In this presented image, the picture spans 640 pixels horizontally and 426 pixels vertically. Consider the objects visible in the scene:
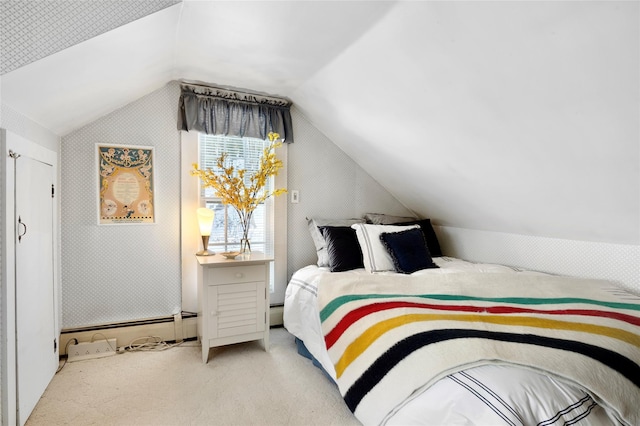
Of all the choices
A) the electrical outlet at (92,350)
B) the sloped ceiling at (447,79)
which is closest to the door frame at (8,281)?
the sloped ceiling at (447,79)

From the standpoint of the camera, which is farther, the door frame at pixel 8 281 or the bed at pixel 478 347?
the door frame at pixel 8 281

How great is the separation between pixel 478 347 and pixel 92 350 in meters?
2.70

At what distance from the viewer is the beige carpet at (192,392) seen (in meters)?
1.77

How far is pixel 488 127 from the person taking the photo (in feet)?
6.23

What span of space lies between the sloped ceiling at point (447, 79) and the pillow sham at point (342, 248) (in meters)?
0.85

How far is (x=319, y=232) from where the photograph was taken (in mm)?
3082

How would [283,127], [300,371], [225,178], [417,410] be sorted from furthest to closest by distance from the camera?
[283,127] < [225,178] < [300,371] < [417,410]

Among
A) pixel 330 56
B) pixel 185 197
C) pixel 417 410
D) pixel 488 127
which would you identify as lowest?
pixel 417 410

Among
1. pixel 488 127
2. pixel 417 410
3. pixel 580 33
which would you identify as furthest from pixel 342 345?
pixel 580 33

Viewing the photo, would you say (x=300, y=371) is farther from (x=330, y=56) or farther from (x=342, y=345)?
(x=330, y=56)

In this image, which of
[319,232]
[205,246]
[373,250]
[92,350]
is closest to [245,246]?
[205,246]

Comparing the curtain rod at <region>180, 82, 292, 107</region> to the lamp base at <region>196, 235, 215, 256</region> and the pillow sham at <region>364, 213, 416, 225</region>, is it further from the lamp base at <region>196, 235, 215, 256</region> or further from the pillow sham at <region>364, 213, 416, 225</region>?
the pillow sham at <region>364, 213, 416, 225</region>

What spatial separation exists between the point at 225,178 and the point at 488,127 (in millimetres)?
1931

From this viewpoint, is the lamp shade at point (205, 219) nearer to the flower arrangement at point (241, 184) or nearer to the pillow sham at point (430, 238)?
the flower arrangement at point (241, 184)
